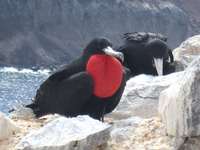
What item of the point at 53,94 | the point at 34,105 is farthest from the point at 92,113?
the point at 34,105

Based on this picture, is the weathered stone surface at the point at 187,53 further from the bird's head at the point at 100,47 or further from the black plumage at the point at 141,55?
the bird's head at the point at 100,47

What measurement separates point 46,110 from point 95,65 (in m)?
0.90

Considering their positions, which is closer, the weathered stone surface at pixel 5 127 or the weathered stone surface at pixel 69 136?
the weathered stone surface at pixel 69 136

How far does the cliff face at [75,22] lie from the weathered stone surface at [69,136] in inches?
1879

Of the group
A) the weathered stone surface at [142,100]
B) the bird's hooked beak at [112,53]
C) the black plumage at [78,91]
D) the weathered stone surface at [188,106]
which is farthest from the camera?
the weathered stone surface at [142,100]

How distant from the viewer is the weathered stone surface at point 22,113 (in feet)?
9.87

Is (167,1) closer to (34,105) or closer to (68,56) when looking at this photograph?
(68,56)

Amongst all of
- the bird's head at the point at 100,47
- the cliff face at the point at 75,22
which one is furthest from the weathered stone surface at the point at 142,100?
the cliff face at the point at 75,22

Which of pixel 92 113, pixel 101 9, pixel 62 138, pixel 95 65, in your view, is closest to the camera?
pixel 62 138

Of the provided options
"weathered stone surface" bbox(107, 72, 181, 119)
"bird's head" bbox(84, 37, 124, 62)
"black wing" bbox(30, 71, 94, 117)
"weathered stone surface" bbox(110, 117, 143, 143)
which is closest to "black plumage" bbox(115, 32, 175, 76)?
"weathered stone surface" bbox(107, 72, 181, 119)

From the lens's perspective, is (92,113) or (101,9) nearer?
(92,113)

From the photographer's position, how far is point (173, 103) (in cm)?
154

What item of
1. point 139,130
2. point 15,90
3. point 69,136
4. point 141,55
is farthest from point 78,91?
point 15,90

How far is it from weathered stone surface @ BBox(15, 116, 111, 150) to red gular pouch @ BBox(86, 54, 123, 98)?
2.36 ft
